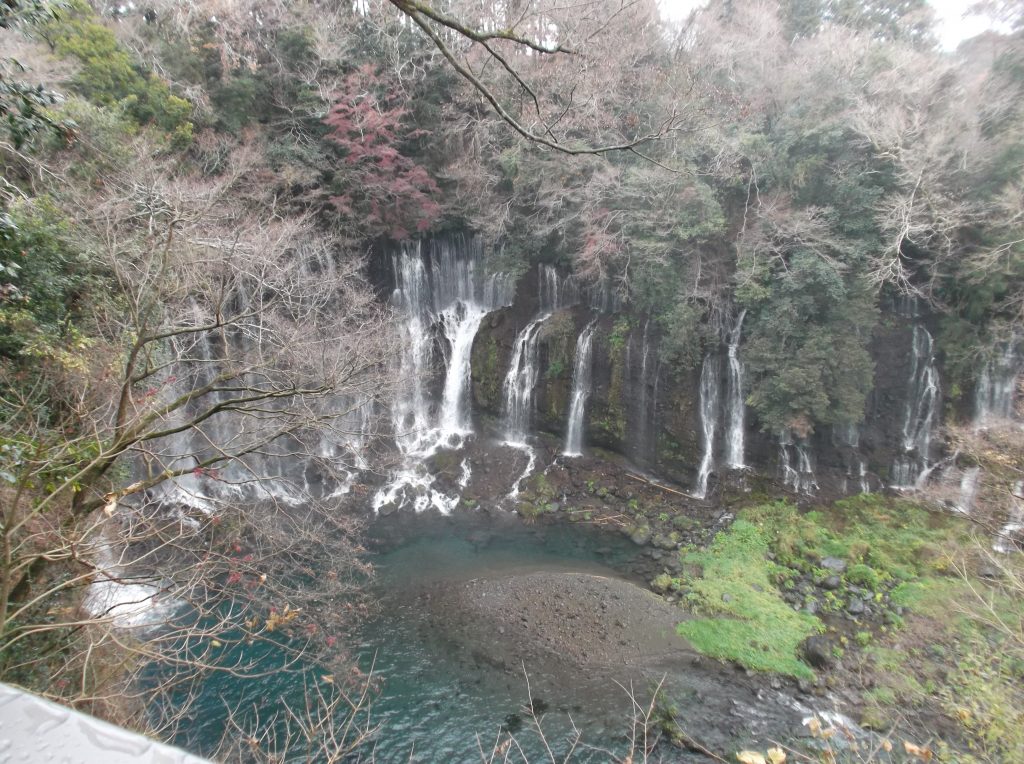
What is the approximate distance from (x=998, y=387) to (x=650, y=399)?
883 centimetres

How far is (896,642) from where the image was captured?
10227 millimetres

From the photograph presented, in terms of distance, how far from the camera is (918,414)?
46.2 feet

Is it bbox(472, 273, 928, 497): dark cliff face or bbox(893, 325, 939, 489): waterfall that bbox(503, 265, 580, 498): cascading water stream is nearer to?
bbox(472, 273, 928, 497): dark cliff face

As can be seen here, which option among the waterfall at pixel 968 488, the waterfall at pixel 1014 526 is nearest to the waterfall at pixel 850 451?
the waterfall at pixel 968 488

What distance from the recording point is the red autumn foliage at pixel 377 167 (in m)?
14.9

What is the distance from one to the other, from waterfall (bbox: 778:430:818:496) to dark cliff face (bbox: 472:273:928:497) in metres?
0.16

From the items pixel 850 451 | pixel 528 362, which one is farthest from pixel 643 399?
pixel 850 451

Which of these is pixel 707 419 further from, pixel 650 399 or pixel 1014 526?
pixel 1014 526

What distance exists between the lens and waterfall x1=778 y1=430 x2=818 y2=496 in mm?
14633

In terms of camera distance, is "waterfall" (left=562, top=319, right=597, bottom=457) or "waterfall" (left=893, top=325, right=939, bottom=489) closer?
"waterfall" (left=893, top=325, right=939, bottom=489)

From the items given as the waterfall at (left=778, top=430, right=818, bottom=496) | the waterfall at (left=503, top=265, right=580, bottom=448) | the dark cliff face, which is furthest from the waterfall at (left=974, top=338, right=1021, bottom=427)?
the waterfall at (left=503, top=265, right=580, bottom=448)

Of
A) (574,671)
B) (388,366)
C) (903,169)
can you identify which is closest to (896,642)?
(574,671)

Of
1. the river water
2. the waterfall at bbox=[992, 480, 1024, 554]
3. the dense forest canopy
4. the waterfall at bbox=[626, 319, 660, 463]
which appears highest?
the dense forest canopy

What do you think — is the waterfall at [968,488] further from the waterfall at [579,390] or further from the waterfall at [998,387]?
the waterfall at [579,390]
